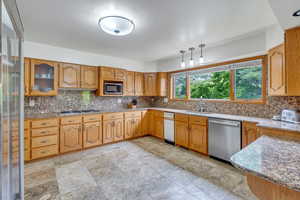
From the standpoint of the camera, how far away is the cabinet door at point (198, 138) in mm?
3039

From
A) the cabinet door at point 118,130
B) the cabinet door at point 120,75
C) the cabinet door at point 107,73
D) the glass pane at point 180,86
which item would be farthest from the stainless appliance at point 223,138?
the cabinet door at point 107,73

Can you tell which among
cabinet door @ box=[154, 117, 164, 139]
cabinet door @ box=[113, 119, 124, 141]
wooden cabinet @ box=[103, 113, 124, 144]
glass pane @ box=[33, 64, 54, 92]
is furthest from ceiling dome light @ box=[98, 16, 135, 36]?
cabinet door @ box=[154, 117, 164, 139]

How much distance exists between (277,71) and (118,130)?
3.57 m

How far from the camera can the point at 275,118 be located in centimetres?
245

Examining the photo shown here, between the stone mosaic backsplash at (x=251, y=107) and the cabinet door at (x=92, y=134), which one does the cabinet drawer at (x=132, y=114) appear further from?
the stone mosaic backsplash at (x=251, y=107)

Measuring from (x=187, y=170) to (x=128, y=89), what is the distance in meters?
2.82

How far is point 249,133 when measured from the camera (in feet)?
7.88

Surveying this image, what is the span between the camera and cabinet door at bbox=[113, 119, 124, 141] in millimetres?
3824

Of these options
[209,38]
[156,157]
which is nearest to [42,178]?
[156,157]

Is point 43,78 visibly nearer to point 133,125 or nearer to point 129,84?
point 129,84

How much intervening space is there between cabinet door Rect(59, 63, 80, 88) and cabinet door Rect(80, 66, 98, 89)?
0.12m

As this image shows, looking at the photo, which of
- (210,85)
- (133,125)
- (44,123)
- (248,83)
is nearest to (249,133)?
(248,83)

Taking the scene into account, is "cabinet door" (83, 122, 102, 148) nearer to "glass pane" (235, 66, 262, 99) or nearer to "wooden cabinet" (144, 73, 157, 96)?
"wooden cabinet" (144, 73, 157, 96)

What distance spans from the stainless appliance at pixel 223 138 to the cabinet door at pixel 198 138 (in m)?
0.11
